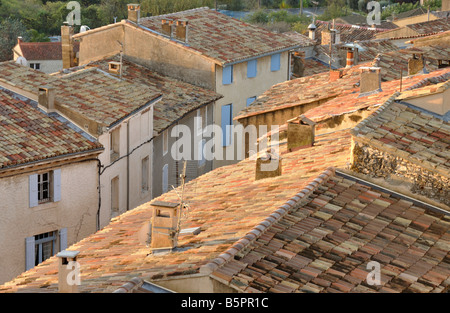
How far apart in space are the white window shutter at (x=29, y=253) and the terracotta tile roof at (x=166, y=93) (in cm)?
715

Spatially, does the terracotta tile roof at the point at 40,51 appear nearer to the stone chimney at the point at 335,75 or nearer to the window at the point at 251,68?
the window at the point at 251,68

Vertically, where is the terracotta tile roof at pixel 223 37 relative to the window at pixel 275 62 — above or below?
above

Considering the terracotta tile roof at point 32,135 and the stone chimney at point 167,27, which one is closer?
the terracotta tile roof at point 32,135

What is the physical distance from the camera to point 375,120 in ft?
51.8

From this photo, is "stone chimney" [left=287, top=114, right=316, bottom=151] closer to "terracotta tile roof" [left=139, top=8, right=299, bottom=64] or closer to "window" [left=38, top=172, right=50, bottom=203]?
"window" [left=38, top=172, right=50, bottom=203]

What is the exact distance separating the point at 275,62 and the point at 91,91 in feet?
43.6

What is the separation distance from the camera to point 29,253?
2231cm

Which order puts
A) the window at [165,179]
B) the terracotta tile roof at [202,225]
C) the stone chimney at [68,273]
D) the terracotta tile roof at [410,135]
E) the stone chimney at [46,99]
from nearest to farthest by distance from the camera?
the stone chimney at [68,273], the terracotta tile roof at [202,225], the terracotta tile roof at [410,135], the stone chimney at [46,99], the window at [165,179]

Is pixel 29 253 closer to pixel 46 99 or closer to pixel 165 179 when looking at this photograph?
pixel 46 99

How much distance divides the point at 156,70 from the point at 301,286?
2423 centimetres

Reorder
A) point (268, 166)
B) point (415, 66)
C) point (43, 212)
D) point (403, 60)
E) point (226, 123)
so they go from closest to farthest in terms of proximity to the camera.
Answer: point (268, 166)
point (43, 212)
point (415, 66)
point (403, 60)
point (226, 123)

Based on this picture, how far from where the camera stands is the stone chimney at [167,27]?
34784 millimetres

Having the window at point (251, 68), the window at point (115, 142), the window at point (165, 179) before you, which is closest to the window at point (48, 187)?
the window at point (115, 142)

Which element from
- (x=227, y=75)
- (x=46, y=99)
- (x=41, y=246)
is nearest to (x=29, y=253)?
(x=41, y=246)
